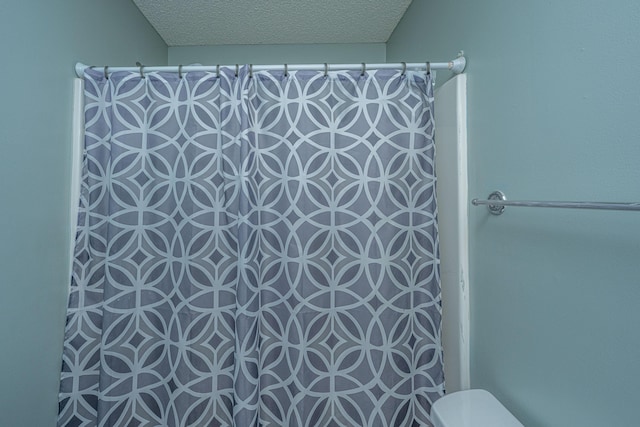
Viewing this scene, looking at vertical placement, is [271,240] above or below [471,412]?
above

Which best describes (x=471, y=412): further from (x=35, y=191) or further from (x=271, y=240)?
(x=35, y=191)

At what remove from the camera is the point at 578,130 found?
703 mm

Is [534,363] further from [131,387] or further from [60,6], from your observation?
[60,6]

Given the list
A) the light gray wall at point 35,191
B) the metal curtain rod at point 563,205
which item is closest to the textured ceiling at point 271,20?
the light gray wall at point 35,191

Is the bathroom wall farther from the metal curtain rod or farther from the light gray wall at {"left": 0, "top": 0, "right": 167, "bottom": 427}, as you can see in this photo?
the light gray wall at {"left": 0, "top": 0, "right": 167, "bottom": 427}

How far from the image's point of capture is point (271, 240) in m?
1.23

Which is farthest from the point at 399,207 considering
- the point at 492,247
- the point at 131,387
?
the point at 131,387

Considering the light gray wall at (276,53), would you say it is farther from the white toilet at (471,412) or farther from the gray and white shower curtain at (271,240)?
the white toilet at (471,412)

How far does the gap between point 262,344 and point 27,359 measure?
79cm

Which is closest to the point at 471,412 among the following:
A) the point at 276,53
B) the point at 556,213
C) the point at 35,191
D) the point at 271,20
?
the point at 556,213

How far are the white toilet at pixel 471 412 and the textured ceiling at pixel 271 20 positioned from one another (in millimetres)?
1959

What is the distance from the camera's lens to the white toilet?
2.78 feet

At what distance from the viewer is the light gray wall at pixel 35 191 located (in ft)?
2.99

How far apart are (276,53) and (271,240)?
1.60 m
